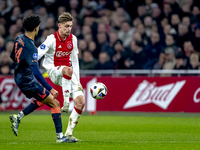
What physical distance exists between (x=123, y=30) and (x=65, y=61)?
7283 millimetres

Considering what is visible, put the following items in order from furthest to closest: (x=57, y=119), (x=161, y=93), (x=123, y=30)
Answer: (x=123, y=30) → (x=161, y=93) → (x=57, y=119)

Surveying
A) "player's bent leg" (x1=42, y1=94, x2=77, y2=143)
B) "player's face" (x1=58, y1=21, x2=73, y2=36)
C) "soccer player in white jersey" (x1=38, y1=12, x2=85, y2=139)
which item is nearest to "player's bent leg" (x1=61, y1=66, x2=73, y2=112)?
"soccer player in white jersey" (x1=38, y1=12, x2=85, y2=139)

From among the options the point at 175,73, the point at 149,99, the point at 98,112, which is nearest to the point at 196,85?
the point at 175,73

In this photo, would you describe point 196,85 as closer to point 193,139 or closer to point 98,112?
point 98,112

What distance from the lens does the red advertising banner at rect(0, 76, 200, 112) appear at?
12.8 m

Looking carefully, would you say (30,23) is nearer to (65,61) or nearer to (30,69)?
(30,69)

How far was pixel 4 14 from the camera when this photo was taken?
15734 mm

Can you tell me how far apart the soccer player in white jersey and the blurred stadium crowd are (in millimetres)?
6009

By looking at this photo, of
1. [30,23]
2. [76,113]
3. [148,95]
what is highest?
[30,23]

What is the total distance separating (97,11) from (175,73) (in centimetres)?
449

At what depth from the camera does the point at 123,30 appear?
551 inches

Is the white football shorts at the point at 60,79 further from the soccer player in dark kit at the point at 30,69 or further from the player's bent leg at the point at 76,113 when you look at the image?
the soccer player in dark kit at the point at 30,69

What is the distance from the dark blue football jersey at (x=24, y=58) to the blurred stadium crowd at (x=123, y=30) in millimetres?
7036

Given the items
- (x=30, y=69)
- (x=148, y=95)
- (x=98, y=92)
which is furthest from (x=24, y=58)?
(x=148, y=95)
